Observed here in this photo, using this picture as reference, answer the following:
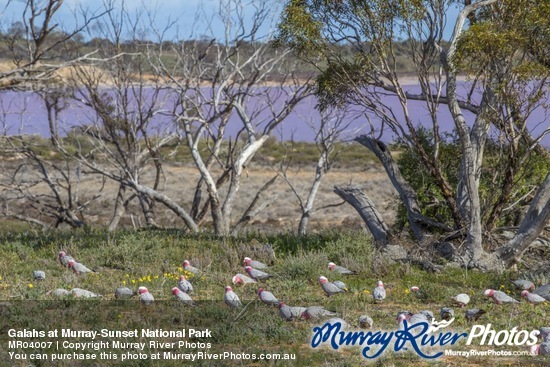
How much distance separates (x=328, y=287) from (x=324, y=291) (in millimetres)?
188

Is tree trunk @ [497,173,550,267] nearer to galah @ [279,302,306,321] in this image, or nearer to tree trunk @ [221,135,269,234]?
galah @ [279,302,306,321]

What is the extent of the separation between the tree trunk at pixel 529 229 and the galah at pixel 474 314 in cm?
345

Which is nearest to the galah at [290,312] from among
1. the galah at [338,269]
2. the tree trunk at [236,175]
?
the galah at [338,269]

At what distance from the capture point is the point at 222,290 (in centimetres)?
966

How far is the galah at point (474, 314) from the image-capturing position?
7.96m

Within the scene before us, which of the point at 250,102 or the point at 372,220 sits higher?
the point at 250,102

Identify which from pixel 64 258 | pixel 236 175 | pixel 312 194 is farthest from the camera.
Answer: pixel 312 194

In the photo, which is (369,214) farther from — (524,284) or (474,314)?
(474,314)

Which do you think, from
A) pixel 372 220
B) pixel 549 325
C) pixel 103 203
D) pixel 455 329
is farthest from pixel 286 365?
pixel 103 203

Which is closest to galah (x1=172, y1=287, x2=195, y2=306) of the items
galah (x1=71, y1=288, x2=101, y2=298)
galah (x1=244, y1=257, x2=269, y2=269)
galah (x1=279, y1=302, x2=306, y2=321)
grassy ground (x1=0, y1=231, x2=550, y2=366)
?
grassy ground (x1=0, y1=231, x2=550, y2=366)

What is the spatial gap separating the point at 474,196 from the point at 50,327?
6.13 meters

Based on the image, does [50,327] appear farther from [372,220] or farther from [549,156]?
[549,156]

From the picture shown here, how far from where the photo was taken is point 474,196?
11.1m

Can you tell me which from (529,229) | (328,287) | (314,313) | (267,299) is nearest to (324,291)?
(328,287)
